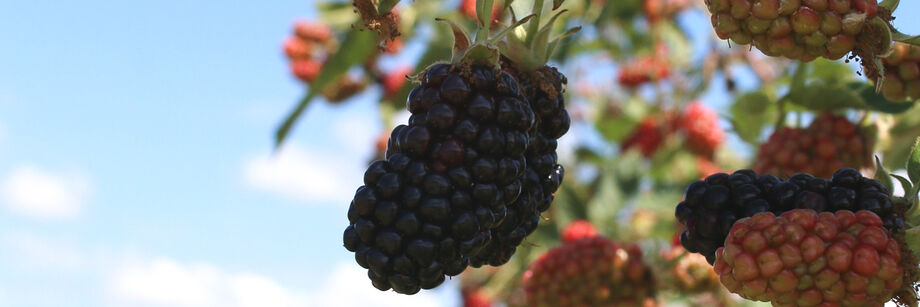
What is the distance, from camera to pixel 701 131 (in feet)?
15.0

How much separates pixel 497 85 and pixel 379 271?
37cm

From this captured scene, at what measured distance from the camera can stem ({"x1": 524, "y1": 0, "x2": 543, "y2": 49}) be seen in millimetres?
1653

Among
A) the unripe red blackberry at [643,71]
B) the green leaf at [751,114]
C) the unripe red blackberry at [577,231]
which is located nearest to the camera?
the green leaf at [751,114]

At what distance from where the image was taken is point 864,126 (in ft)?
8.46

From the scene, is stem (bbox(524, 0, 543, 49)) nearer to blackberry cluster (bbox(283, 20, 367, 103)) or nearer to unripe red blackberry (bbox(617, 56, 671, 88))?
unripe red blackberry (bbox(617, 56, 671, 88))

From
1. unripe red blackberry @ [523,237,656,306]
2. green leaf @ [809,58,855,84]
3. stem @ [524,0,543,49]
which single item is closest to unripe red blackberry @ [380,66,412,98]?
unripe red blackberry @ [523,237,656,306]

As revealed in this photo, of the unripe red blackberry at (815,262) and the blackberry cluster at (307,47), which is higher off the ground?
the unripe red blackberry at (815,262)

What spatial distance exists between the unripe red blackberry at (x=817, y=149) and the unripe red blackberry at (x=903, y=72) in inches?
24.7

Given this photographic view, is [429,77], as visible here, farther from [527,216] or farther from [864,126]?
[864,126]

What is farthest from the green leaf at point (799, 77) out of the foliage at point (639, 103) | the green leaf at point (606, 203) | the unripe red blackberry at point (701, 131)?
the unripe red blackberry at point (701, 131)

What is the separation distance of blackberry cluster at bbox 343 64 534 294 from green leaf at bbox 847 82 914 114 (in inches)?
48.1

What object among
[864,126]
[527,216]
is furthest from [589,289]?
[527,216]

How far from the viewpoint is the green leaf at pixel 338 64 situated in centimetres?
298

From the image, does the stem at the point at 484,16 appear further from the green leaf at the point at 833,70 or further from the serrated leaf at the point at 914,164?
the green leaf at the point at 833,70
